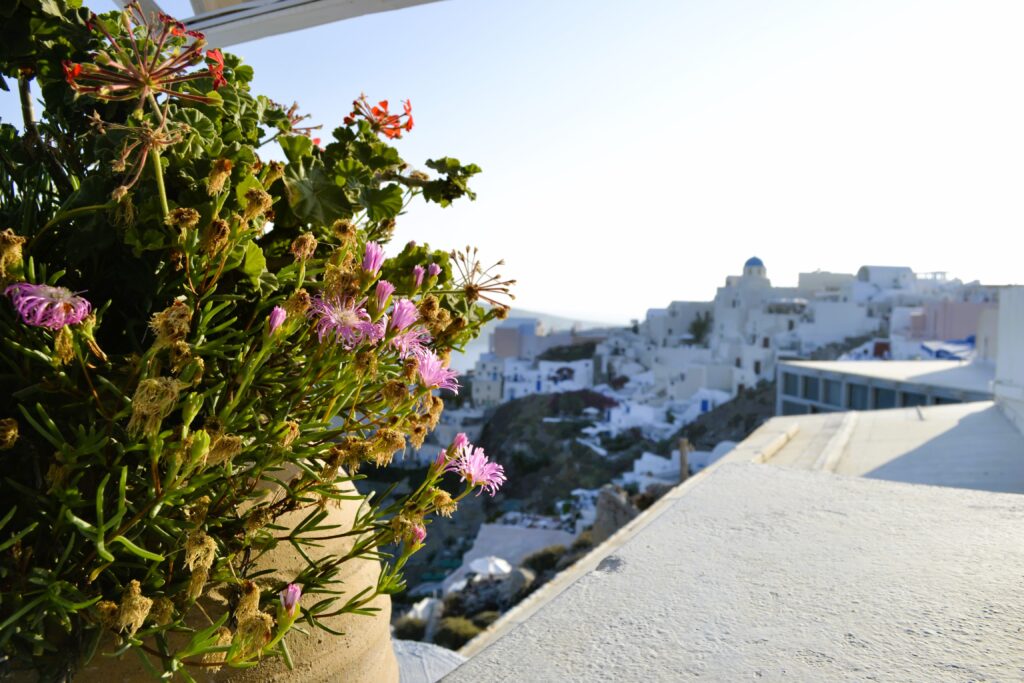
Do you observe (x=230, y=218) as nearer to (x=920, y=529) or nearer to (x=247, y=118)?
(x=247, y=118)

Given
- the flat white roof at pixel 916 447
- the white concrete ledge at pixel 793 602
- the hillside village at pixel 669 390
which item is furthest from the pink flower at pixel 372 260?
the hillside village at pixel 669 390

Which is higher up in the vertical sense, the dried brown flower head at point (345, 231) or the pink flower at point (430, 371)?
the dried brown flower head at point (345, 231)

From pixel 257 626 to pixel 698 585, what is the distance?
841 millimetres

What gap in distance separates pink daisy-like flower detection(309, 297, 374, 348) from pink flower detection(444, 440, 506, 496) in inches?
5.9

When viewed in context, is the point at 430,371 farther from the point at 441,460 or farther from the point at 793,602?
the point at 793,602

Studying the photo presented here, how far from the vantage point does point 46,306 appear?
521 mm

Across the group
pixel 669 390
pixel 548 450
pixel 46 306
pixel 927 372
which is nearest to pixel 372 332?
pixel 46 306

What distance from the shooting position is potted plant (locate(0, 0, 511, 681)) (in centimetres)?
56

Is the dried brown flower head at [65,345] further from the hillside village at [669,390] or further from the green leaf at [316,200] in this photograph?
the hillside village at [669,390]

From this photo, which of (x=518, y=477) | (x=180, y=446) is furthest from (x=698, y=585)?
(x=518, y=477)

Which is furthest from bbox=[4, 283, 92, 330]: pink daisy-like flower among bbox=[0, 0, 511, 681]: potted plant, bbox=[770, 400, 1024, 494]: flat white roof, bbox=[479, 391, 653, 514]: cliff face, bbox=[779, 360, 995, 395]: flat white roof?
bbox=[479, 391, 653, 514]: cliff face

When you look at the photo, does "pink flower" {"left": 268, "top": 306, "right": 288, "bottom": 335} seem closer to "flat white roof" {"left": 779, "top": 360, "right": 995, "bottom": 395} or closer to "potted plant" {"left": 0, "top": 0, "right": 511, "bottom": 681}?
"potted plant" {"left": 0, "top": 0, "right": 511, "bottom": 681}

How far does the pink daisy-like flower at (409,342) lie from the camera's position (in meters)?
0.68

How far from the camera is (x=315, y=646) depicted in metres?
0.77
